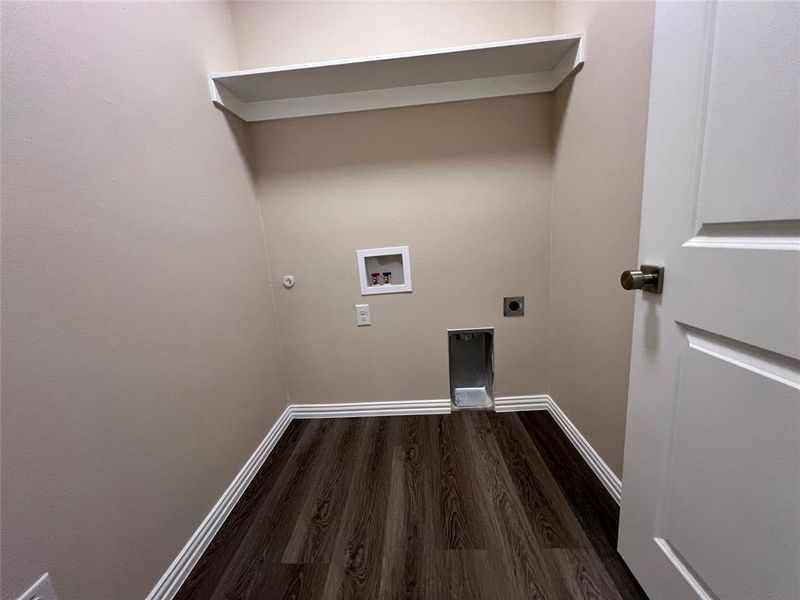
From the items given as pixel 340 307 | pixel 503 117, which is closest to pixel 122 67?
pixel 340 307

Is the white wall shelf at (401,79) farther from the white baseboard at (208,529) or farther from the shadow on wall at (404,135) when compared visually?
the white baseboard at (208,529)

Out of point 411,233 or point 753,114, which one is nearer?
point 753,114

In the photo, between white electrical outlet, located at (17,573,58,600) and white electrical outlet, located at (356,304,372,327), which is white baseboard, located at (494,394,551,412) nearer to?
white electrical outlet, located at (356,304,372,327)

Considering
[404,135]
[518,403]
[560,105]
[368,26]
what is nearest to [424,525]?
[518,403]

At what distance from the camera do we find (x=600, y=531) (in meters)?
1.04

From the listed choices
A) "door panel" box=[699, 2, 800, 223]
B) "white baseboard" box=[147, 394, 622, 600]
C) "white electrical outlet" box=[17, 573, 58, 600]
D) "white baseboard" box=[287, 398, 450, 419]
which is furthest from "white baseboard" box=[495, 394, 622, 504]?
"white electrical outlet" box=[17, 573, 58, 600]

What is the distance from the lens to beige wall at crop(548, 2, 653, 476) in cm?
93

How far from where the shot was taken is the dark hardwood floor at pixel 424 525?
0.93m

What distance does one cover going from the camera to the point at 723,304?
22.1 inches

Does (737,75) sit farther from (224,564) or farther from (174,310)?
(224,564)

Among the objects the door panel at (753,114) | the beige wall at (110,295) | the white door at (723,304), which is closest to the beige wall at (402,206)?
the beige wall at (110,295)

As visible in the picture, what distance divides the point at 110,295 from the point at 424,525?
49.6 inches

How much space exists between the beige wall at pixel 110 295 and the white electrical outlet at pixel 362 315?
656 mm

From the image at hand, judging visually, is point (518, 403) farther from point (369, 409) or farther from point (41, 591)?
point (41, 591)
